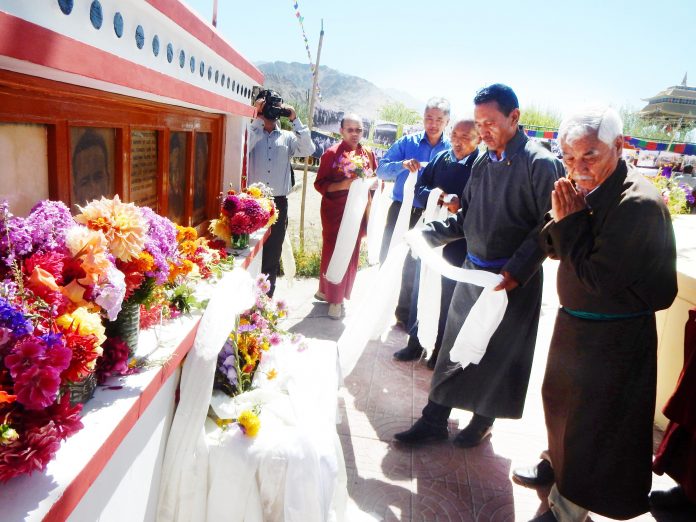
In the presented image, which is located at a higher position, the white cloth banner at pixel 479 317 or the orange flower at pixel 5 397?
the orange flower at pixel 5 397

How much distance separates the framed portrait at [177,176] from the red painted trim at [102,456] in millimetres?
1373

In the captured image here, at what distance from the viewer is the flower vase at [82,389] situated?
4.57ft

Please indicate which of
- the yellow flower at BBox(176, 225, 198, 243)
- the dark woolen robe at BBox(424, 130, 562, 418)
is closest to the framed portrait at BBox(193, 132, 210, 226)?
the yellow flower at BBox(176, 225, 198, 243)

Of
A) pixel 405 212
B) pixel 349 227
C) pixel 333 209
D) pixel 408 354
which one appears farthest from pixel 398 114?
pixel 408 354

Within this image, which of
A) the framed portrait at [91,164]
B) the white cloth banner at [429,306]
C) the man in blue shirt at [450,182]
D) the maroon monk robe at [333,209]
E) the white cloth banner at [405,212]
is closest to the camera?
the framed portrait at [91,164]

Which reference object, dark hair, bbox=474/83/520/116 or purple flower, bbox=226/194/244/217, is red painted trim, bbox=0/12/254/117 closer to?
purple flower, bbox=226/194/244/217

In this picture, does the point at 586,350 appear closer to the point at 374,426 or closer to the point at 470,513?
the point at 470,513

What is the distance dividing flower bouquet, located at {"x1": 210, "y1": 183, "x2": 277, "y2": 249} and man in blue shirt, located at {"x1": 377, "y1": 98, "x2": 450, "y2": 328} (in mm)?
1406

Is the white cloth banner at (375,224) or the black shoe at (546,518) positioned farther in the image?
the white cloth banner at (375,224)

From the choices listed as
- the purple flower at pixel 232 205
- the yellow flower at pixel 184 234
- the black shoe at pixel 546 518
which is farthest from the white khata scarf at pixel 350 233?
the black shoe at pixel 546 518

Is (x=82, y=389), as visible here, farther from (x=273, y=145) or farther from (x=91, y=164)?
(x=273, y=145)

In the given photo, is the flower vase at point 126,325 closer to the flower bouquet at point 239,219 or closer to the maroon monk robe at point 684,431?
the flower bouquet at point 239,219

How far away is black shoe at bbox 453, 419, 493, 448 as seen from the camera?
10.3 ft

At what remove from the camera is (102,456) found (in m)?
1.32
